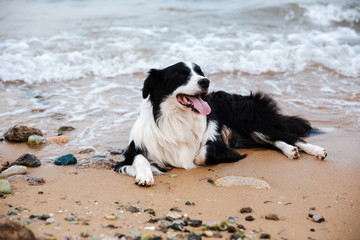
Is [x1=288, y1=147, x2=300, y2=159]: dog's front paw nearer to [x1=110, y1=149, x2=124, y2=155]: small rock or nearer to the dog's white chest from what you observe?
the dog's white chest

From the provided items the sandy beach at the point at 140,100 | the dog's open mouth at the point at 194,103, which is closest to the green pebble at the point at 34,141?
the sandy beach at the point at 140,100

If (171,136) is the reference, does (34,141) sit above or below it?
→ below

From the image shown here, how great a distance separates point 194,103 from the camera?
168 inches

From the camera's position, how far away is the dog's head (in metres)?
4.15

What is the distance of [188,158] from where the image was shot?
14.7 ft

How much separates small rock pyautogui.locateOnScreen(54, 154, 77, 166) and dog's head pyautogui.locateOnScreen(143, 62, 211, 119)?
1.09 metres

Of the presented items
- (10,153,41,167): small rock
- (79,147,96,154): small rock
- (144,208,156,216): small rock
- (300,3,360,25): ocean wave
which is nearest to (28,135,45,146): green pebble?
(79,147,96,154): small rock

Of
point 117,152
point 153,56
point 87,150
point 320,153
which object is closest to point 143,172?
point 117,152

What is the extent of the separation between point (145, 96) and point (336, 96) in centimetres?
456

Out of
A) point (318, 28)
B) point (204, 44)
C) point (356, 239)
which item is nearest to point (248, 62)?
point (204, 44)

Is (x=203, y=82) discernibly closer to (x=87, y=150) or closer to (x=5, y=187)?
(x=87, y=150)

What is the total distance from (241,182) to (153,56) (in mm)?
7534

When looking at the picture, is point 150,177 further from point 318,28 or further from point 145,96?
point 318,28

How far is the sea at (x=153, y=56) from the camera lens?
649cm
